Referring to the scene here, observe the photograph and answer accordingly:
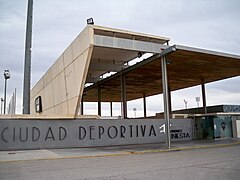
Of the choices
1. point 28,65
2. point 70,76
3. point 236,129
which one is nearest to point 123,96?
point 70,76

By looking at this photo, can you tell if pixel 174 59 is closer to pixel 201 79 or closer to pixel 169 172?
pixel 201 79

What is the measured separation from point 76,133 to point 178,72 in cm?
1331

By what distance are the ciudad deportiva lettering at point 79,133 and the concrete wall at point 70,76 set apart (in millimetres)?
1762

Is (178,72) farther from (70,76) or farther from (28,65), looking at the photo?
(28,65)

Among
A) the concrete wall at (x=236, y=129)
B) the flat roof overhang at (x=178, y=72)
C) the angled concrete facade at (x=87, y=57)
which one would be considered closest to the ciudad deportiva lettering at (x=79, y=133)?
the angled concrete facade at (x=87, y=57)

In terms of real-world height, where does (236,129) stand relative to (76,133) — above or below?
below

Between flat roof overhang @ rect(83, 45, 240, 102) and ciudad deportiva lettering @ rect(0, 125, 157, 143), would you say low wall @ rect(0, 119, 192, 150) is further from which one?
flat roof overhang @ rect(83, 45, 240, 102)

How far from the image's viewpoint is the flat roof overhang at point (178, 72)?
75.2 ft

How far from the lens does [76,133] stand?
74.1 ft

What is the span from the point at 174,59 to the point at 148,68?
12.4ft

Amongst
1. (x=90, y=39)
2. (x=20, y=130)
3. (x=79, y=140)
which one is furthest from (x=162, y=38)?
(x=20, y=130)

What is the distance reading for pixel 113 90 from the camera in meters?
40.6

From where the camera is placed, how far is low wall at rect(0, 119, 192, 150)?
67.1ft

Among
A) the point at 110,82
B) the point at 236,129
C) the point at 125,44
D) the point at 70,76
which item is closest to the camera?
the point at 125,44
